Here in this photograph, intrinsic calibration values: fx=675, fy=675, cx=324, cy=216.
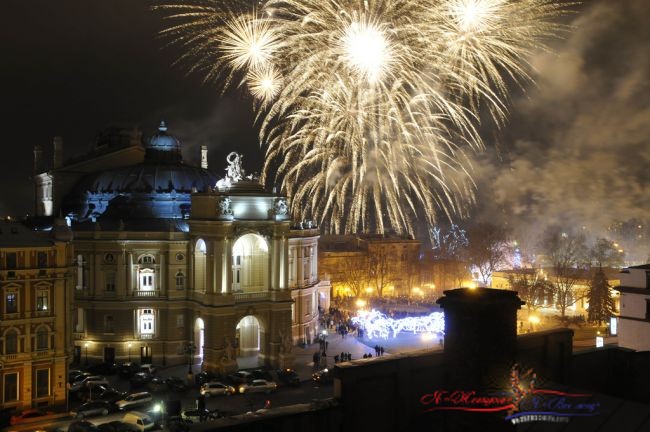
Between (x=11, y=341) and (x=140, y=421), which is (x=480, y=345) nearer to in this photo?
(x=140, y=421)

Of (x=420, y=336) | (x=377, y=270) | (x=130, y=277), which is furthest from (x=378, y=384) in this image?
(x=377, y=270)

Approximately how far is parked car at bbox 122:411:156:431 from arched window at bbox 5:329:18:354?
999 centimetres

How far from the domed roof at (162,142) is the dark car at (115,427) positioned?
119 feet

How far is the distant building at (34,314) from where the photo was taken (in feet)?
135

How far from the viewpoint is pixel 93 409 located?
130 ft

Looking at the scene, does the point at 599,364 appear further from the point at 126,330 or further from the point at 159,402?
the point at 126,330

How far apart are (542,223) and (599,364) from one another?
134 metres

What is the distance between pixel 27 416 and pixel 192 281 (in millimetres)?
20309

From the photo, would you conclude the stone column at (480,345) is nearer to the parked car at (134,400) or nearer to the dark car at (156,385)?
the parked car at (134,400)

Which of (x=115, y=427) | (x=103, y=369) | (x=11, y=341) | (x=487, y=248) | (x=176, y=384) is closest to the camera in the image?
(x=115, y=427)

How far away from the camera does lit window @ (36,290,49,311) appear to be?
42.6 m

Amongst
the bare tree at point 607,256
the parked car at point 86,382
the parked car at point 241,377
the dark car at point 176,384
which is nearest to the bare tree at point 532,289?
the parked car at point 241,377

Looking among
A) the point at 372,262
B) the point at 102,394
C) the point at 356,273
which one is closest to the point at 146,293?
the point at 102,394

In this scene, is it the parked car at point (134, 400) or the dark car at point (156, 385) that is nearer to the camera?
the parked car at point (134, 400)
